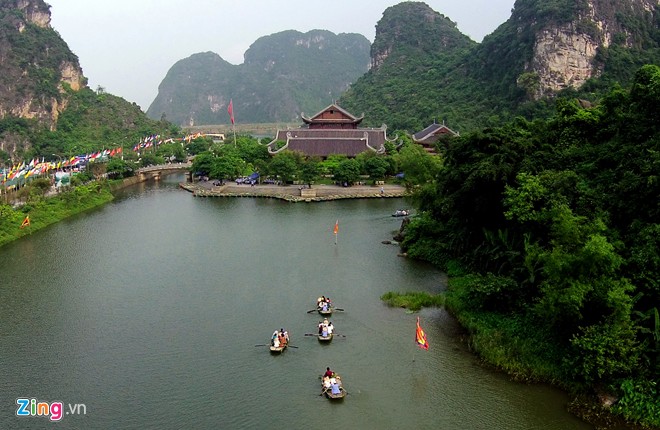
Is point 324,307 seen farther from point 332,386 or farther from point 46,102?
point 46,102

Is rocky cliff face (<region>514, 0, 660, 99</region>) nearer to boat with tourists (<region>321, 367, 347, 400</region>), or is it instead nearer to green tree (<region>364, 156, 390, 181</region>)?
green tree (<region>364, 156, 390, 181</region>)

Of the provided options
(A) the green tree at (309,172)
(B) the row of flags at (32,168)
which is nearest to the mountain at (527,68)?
(A) the green tree at (309,172)

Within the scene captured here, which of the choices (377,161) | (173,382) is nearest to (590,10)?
(377,161)

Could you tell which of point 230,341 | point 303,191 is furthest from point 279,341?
point 303,191

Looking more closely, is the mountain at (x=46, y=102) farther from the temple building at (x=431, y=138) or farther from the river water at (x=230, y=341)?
the river water at (x=230, y=341)

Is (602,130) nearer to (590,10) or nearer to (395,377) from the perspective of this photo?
(395,377)

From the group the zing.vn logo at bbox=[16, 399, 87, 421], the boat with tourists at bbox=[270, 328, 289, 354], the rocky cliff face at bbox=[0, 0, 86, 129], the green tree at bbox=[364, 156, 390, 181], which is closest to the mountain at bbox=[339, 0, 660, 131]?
the green tree at bbox=[364, 156, 390, 181]
